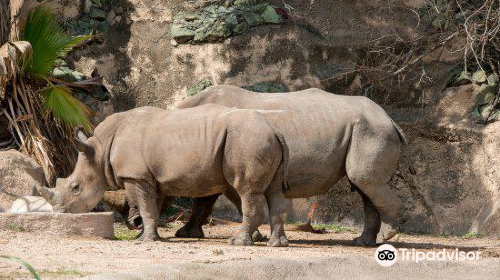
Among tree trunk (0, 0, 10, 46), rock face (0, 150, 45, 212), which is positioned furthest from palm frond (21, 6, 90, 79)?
rock face (0, 150, 45, 212)

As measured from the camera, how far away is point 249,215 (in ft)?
34.5

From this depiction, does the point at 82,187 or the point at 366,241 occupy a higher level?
the point at 82,187

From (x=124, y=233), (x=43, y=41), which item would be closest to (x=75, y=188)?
(x=124, y=233)

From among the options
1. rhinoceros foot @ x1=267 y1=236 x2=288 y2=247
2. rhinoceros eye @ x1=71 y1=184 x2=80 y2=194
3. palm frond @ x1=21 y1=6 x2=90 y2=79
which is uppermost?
palm frond @ x1=21 y1=6 x2=90 y2=79

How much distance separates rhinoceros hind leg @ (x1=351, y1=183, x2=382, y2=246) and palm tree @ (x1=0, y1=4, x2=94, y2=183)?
3.55 m

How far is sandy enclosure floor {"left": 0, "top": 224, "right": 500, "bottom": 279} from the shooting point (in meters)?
7.94

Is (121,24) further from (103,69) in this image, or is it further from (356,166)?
(356,166)

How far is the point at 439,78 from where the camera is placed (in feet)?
48.1

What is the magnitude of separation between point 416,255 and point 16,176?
15.1 feet

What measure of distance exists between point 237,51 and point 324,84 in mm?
1292

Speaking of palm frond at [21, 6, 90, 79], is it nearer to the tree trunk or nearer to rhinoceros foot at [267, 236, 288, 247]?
the tree trunk

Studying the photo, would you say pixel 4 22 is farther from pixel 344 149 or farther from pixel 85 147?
pixel 344 149

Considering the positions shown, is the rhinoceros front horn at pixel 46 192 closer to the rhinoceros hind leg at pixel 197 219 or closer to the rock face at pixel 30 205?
the rock face at pixel 30 205

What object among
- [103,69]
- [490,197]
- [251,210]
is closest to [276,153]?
[251,210]
